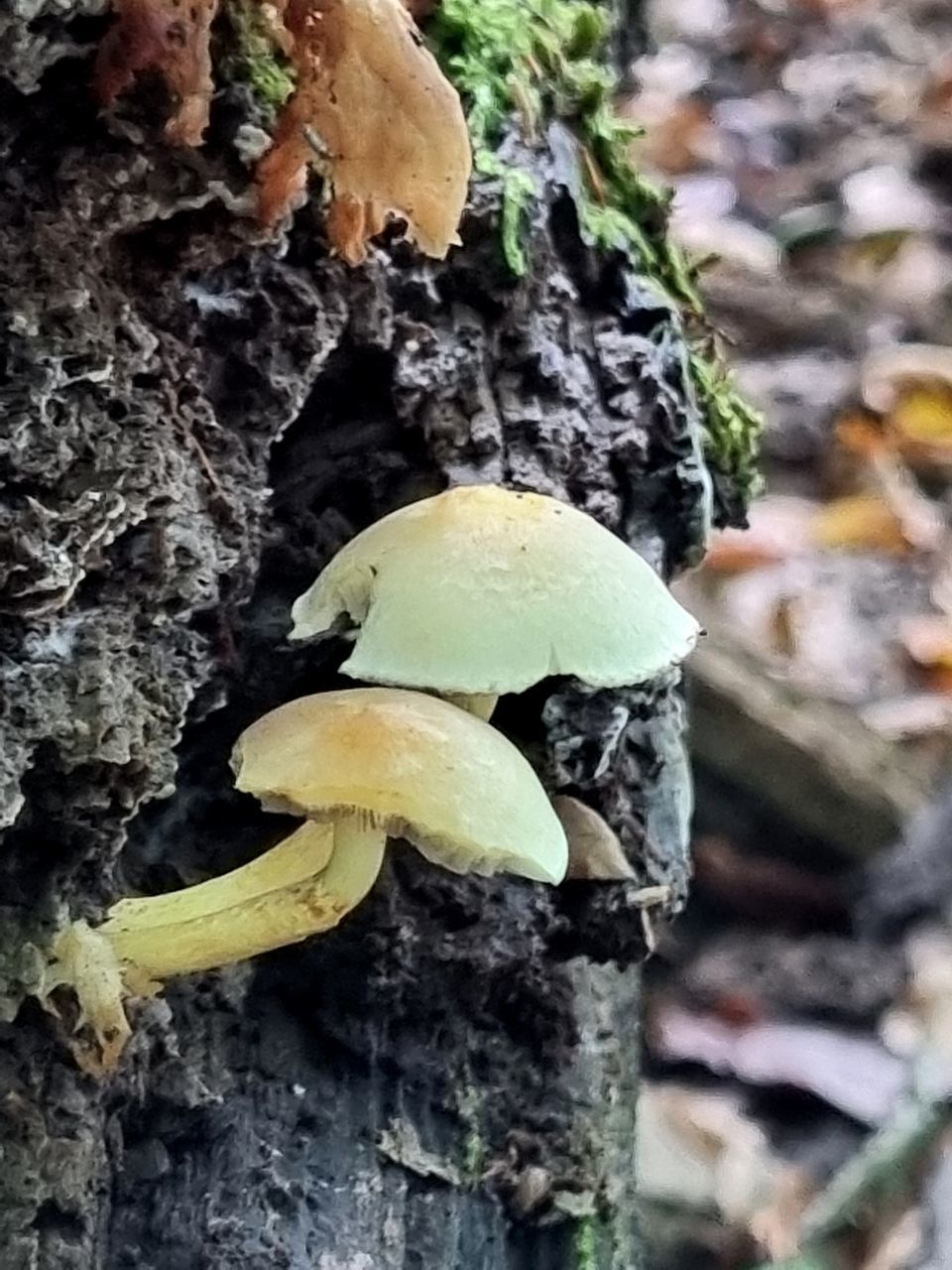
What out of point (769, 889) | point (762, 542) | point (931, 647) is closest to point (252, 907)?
point (769, 889)

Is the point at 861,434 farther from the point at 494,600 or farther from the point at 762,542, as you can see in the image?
the point at 494,600

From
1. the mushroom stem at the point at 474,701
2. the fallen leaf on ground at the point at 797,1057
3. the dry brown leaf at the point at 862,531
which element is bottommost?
the fallen leaf on ground at the point at 797,1057

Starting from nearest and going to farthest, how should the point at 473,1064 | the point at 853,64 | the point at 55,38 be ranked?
the point at 55,38
the point at 473,1064
the point at 853,64

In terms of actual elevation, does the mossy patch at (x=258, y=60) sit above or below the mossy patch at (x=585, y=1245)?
above

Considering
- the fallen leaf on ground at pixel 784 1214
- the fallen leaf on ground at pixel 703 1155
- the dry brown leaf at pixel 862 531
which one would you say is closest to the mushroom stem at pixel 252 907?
the fallen leaf on ground at pixel 703 1155

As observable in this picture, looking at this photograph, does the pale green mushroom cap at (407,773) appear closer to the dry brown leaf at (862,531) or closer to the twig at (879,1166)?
the twig at (879,1166)

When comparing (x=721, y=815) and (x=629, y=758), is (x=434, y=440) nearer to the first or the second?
(x=629, y=758)

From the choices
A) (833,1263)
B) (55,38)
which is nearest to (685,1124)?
(833,1263)

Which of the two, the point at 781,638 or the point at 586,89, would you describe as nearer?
the point at 586,89

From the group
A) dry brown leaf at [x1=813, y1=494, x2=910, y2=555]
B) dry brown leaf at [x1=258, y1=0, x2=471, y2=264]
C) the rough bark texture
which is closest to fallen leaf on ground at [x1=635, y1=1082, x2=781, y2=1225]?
the rough bark texture
